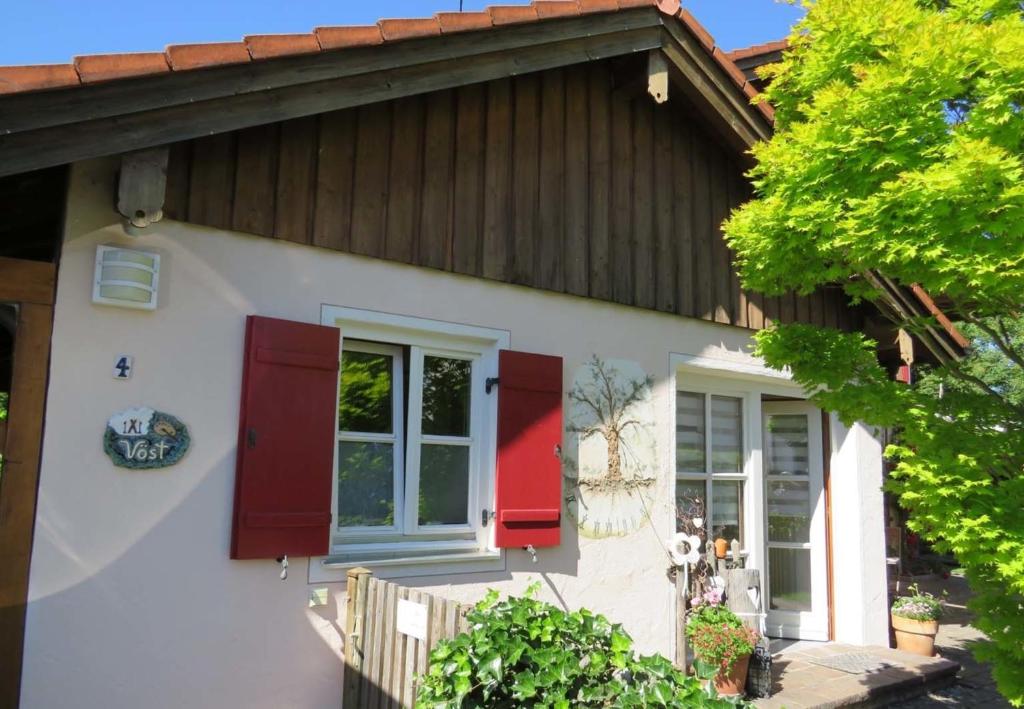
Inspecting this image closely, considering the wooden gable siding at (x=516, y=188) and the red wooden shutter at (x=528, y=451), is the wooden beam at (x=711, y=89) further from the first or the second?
the red wooden shutter at (x=528, y=451)

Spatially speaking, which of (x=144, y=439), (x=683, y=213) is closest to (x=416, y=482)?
(x=144, y=439)

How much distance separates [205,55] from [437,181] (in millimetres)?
1602

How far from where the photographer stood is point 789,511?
686cm

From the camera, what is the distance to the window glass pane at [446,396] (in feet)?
14.7

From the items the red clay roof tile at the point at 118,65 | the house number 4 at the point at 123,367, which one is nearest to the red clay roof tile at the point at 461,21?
the red clay roof tile at the point at 118,65

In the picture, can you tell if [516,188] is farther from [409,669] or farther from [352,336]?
[409,669]

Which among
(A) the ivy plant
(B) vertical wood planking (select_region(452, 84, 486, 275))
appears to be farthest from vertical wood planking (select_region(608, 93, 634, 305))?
(A) the ivy plant

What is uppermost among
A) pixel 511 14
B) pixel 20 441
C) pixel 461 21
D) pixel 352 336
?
pixel 511 14

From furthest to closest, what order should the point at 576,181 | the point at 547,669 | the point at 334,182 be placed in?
the point at 576,181
the point at 334,182
the point at 547,669

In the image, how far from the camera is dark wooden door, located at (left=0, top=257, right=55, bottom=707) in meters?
3.09

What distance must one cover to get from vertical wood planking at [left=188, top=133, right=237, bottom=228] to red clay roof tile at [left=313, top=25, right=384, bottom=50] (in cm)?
69

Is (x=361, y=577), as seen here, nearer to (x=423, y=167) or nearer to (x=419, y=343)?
(x=419, y=343)

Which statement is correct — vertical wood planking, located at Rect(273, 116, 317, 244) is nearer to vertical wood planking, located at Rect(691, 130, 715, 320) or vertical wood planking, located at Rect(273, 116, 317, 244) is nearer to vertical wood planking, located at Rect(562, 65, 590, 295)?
vertical wood planking, located at Rect(562, 65, 590, 295)

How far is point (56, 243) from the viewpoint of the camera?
3.40 meters
